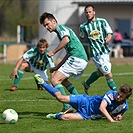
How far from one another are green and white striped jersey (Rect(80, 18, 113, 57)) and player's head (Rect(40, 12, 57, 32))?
124 inches

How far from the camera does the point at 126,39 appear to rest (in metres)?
34.1

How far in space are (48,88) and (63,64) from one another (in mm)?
1157

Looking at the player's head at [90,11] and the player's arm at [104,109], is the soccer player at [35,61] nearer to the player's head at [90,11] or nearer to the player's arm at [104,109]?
the player's head at [90,11]

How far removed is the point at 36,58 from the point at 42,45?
726 millimetres

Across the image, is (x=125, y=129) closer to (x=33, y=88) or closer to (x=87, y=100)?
(x=87, y=100)

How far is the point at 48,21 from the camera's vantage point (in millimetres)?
10062

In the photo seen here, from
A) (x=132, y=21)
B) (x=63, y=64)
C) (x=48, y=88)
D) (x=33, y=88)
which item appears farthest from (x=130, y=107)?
(x=132, y=21)

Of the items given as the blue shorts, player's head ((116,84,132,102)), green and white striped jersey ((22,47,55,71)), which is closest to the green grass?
the blue shorts

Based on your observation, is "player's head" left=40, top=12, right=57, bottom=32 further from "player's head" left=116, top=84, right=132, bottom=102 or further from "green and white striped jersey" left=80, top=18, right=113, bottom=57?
"green and white striped jersey" left=80, top=18, right=113, bottom=57

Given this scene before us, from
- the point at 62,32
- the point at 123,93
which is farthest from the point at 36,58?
the point at 123,93

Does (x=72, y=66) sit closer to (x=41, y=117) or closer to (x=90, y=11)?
(x=41, y=117)

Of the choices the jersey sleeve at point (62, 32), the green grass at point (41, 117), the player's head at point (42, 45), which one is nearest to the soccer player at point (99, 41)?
the green grass at point (41, 117)

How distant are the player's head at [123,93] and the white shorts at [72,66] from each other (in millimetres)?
1485

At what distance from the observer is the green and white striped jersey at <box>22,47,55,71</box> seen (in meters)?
14.6
